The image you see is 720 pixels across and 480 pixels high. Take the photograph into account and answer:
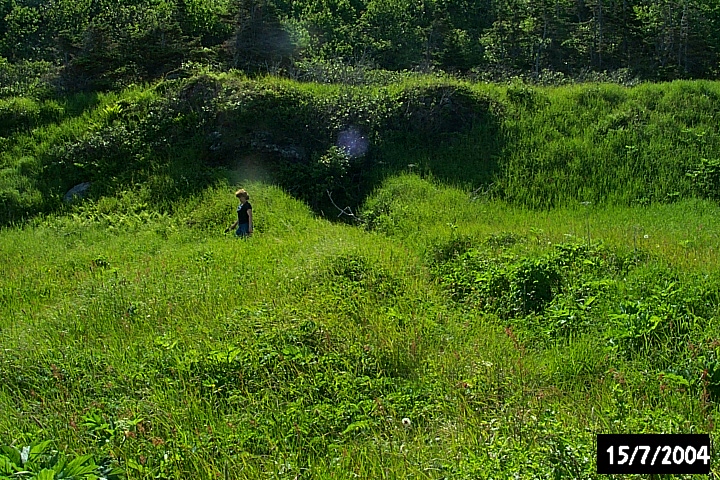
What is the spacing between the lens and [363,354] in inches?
194

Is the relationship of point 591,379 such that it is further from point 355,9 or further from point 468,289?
point 355,9

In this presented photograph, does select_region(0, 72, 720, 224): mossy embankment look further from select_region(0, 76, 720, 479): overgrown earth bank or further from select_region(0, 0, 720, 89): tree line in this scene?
select_region(0, 0, 720, 89): tree line

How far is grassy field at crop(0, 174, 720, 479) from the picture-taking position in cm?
357

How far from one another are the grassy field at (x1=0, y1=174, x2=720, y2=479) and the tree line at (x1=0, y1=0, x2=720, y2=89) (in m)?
11.5

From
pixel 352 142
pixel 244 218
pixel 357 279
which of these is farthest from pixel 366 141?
pixel 357 279

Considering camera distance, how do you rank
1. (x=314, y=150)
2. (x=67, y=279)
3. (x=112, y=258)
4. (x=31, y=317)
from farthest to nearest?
(x=314, y=150) → (x=112, y=258) → (x=67, y=279) → (x=31, y=317)

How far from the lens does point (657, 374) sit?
4.32 m

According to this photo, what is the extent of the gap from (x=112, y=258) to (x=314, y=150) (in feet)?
20.1

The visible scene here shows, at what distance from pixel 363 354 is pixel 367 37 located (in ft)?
115

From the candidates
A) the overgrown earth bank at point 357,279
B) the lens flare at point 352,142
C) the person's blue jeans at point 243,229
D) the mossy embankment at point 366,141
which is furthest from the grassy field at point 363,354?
the lens flare at point 352,142

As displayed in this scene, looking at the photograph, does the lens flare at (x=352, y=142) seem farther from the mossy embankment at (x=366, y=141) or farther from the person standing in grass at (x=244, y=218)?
the person standing in grass at (x=244, y=218)

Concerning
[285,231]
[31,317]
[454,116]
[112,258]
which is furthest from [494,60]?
[31,317]

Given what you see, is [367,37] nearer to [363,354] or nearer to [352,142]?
[352,142]

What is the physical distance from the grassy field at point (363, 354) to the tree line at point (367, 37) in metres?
11.5
